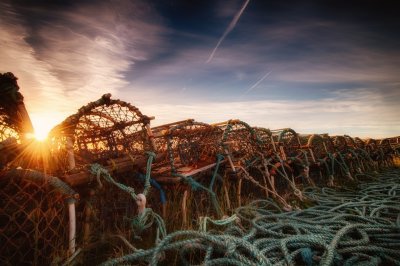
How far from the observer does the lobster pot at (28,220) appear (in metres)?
1.97

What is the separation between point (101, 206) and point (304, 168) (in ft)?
15.0

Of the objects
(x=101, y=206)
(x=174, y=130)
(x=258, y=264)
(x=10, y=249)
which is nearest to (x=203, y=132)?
(x=174, y=130)

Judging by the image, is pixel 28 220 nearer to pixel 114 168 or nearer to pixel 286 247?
pixel 114 168

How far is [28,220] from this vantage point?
2199 millimetres

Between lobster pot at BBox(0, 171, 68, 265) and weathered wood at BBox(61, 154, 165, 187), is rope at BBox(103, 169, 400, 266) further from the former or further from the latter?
weathered wood at BBox(61, 154, 165, 187)

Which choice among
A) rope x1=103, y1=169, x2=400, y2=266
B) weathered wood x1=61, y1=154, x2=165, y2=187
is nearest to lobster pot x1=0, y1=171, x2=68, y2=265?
weathered wood x1=61, y1=154, x2=165, y2=187

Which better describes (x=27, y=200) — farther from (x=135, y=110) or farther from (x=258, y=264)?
(x=258, y=264)

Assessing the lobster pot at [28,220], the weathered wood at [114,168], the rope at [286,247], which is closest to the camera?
the lobster pot at [28,220]

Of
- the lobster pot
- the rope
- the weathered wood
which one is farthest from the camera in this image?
the weathered wood

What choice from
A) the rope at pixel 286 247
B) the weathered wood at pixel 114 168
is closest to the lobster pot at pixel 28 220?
the weathered wood at pixel 114 168

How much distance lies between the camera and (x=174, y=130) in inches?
151

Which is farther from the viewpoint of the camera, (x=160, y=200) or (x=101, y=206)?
(x=160, y=200)

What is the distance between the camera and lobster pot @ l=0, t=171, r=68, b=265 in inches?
77.5

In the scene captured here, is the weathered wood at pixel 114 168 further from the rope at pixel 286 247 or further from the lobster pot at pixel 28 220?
the rope at pixel 286 247
